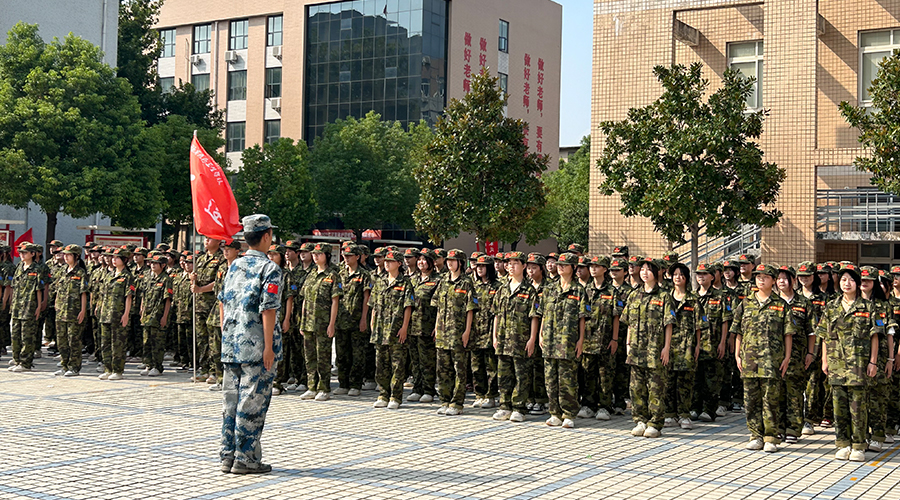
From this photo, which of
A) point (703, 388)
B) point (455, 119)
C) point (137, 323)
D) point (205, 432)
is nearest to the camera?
point (205, 432)

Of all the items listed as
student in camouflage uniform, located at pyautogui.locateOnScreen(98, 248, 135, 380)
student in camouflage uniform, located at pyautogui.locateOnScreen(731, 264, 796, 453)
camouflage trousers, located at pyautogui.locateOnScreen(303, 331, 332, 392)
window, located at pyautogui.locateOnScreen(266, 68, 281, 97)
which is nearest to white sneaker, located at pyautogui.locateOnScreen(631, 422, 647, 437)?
student in camouflage uniform, located at pyautogui.locateOnScreen(731, 264, 796, 453)

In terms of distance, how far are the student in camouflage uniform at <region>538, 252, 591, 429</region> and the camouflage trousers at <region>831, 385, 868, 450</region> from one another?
8.41 feet

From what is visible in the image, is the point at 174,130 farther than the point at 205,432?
Yes

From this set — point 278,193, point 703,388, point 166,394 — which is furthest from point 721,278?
point 278,193

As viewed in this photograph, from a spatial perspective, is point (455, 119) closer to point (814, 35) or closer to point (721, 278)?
point (814, 35)

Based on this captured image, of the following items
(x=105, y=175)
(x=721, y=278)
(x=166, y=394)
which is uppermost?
(x=105, y=175)

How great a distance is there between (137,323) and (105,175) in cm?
1188

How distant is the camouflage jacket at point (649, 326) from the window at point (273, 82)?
48.6 meters

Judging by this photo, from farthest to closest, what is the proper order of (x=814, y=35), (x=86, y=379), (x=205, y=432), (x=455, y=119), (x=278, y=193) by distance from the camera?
(x=278, y=193) → (x=455, y=119) → (x=814, y=35) → (x=86, y=379) → (x=205, y=432)

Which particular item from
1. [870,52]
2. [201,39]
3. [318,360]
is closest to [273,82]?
[201,39]

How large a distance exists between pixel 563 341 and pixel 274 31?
4972 centimetres

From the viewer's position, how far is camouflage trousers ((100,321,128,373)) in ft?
44.0

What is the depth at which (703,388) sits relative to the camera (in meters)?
→ 10.7

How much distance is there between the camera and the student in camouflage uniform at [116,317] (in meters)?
13.4
